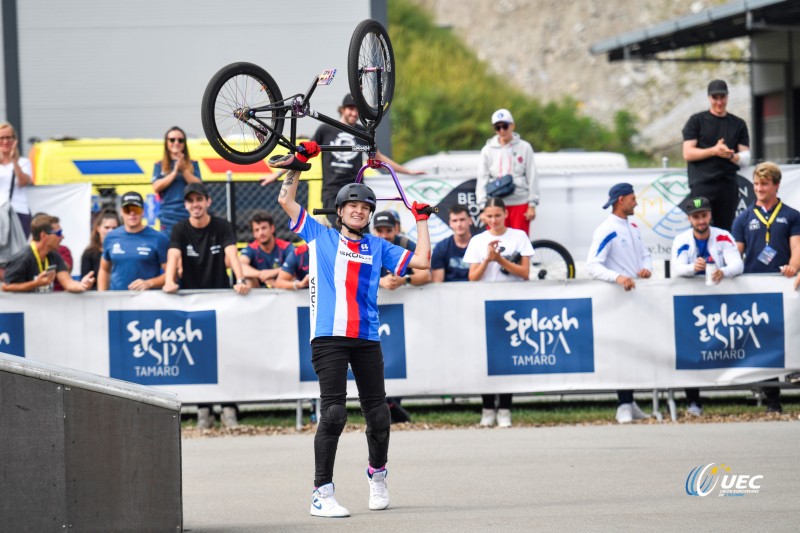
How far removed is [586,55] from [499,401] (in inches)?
1752

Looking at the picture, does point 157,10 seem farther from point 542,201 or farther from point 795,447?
point 795,447

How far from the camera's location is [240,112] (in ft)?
26.2

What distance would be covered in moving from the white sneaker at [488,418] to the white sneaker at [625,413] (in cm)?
117

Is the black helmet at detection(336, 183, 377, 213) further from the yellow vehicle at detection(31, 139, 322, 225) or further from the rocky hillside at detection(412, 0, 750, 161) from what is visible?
the rocky hillside at detection(412, 0, 750, 161)

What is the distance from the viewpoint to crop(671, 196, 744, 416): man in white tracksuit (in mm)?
11547

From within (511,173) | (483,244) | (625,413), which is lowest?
(625,413)

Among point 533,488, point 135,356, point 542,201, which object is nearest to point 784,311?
point 542,201

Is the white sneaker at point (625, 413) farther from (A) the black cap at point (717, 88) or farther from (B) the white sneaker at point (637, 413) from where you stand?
(A) the black cap at point (717, 88)

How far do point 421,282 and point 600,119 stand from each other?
40226 millimetres

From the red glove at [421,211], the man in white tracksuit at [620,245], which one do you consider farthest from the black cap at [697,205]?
the red glove at [421,211]

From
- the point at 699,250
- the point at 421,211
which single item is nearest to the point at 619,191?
the point at 699,250

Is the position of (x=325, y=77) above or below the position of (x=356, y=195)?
above

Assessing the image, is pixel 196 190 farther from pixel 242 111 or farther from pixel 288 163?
pixel 288 163

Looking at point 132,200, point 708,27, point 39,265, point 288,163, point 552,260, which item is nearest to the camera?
point 288,163
